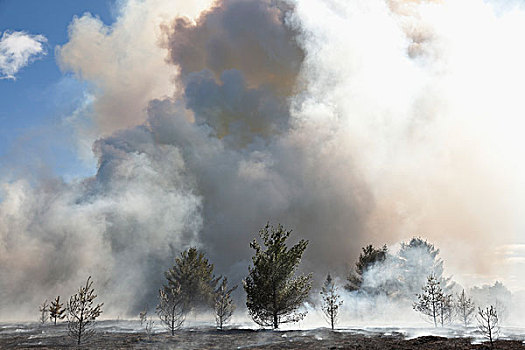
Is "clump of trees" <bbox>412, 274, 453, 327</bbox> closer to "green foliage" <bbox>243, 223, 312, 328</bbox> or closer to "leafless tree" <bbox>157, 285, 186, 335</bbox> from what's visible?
"green foliage" <bbox>243, 223, 312, 328</bbox>

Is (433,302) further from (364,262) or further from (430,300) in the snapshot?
(364,262)

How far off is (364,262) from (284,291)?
4441 cm

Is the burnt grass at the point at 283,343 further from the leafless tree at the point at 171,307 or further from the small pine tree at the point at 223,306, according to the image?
the small pine tree at the point at 223,306

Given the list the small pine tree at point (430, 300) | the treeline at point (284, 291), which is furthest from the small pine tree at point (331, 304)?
the small pine tree at point (430, 300)

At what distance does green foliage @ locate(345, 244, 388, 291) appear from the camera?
89.8m

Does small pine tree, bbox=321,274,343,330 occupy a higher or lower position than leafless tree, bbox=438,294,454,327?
higher

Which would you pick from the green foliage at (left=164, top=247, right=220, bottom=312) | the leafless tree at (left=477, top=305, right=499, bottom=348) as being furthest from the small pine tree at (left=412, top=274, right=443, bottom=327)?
the green foliage at (left=164, top=247, right=220, bottom=312)

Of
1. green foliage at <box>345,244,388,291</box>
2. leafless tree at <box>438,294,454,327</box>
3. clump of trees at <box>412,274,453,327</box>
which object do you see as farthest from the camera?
green foliage at <box>345,244,388,291</box>

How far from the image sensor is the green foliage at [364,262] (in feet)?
295

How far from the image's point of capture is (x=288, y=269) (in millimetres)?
53281

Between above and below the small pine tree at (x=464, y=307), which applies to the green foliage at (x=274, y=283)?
above

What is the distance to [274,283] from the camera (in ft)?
171

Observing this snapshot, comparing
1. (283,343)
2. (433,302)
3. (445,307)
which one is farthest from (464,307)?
(283,343)

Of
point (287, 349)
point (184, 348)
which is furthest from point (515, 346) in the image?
point (184, 348)
